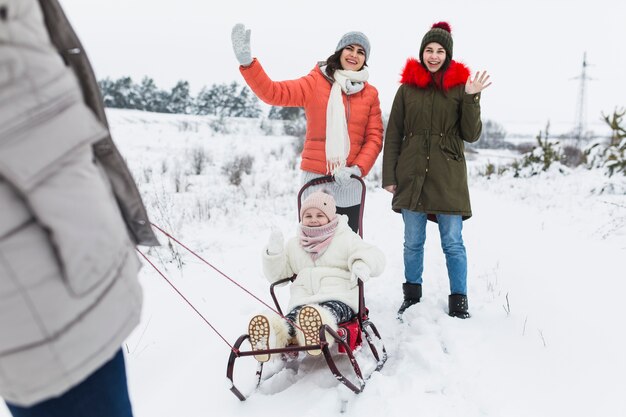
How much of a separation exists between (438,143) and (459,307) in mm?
1349

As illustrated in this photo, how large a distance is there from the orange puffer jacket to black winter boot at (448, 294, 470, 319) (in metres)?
1.29

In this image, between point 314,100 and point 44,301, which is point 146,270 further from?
point 44,301

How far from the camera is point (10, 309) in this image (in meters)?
1.03

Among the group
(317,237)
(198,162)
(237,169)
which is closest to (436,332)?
(317,237)

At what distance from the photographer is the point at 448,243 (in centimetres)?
399

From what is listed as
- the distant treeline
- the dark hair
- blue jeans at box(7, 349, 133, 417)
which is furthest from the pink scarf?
the distant treeline

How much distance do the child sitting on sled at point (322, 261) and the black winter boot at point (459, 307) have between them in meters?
0.98

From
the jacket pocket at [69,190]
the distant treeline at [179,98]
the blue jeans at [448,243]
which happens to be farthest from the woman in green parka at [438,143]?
the distant treeline at [179,98]

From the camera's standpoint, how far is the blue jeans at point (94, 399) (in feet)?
3.95

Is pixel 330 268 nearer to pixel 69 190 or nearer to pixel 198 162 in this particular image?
pixel 69 190

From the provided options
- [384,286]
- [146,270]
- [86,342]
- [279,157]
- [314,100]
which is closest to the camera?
[86,342]

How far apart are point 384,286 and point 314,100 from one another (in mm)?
2118

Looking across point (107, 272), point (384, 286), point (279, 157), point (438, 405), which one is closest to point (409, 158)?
point (384, 286)

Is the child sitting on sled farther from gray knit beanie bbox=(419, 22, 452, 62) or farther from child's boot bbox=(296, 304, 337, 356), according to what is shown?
gray knit beanie bbox=(419, 22, 452, 62)
